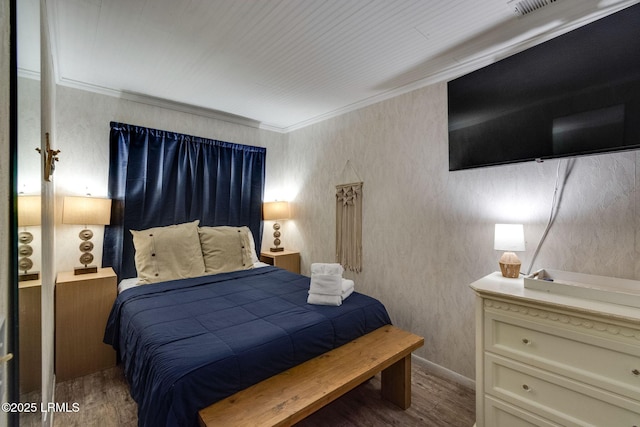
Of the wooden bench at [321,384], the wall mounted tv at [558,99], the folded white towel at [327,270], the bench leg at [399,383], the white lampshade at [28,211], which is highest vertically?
the wall mounted tv at [558,99]

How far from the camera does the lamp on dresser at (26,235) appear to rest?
0.76 metres

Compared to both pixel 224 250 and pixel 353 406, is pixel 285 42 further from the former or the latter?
pixel 353 406

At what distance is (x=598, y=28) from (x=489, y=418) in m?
2.17

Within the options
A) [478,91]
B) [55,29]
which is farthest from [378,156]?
[55,29]

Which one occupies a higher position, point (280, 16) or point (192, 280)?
point (280, 16)

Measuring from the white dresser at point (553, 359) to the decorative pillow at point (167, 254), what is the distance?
2.49 metres

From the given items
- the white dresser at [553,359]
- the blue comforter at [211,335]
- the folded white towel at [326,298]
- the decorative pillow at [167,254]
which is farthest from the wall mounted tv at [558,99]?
the decorative pillow at [167,254]

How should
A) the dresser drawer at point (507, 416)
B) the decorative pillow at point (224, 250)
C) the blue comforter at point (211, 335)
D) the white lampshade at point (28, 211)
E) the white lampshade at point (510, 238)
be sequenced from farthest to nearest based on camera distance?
1. the decorative pillow at point (224, 250)
2. the white lampshade at point (510, 238)
3. the dresser drawer at point (507, 416)
4. the blue comforter at point (211, 335)
5. the white lampshade at point (28, 211)

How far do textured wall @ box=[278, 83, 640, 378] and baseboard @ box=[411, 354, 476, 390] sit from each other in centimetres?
4

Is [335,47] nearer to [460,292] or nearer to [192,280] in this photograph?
[460,292]

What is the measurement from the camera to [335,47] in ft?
6.74

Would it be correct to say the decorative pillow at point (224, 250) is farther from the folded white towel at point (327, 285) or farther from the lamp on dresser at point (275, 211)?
the folded white towel at point (327, 285)

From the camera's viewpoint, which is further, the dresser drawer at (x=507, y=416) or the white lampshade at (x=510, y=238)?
the white lampshade at (x=510, y=238)

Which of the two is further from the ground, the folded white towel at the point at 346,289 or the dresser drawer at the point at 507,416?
the folded white towel at the point at 346,289
